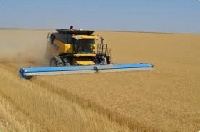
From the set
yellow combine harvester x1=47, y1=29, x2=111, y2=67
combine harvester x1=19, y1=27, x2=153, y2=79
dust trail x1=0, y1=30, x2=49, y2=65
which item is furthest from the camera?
dust trail x1=0, y1=30, x2=49, y2=65

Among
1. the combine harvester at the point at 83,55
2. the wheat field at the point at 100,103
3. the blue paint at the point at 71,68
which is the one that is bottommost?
the wheat field at the point at 100,103

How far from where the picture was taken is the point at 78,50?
15.9 meters

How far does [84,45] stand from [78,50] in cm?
36

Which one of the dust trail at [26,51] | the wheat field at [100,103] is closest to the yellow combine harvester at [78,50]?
the wheat field at [100,103]

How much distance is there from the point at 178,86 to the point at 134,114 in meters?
4.41

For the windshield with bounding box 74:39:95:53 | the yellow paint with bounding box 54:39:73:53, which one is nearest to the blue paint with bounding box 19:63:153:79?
the windshield with bounding box 74:39:95:53

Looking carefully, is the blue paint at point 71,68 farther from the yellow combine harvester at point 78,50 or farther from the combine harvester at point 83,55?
the yellow combine harvester at point 78,50

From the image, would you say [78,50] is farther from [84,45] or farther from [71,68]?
[71,68]

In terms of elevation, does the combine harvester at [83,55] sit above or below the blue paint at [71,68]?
above

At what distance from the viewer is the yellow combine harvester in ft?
51.8

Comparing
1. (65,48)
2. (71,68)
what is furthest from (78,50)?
(71,68)

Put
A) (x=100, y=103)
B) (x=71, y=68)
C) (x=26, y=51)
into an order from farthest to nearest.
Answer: (x=26, y=51), (x=71, y=68), (x=100, y=103)

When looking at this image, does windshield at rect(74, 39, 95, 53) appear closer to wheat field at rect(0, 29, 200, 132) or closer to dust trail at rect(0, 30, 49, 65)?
wheat field at rect(0, 29, 200, 132)

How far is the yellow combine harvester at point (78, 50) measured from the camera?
621 inches
